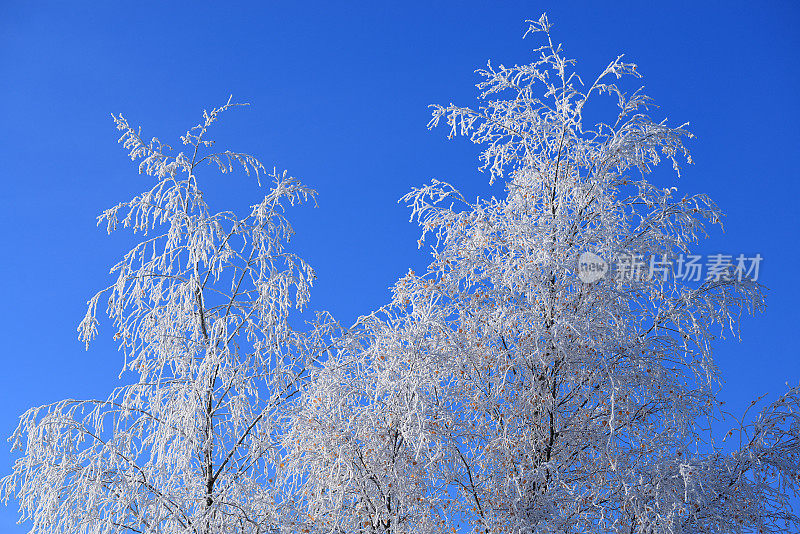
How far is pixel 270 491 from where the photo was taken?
5930 millimetres

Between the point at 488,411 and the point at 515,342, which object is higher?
the point at 515,342

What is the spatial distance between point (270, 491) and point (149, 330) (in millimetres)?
1662

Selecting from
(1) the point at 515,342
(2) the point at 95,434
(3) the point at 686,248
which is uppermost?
(3) the point at 686,248

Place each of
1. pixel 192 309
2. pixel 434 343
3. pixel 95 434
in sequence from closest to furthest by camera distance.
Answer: pixel 95 434 → pixel 192 309 → pixel 434 343

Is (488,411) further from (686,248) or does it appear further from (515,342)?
(686,248)

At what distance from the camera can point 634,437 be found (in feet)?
21.5

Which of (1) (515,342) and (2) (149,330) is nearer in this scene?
(2) (149,330)

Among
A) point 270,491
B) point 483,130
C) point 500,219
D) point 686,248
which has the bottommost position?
point 270,491

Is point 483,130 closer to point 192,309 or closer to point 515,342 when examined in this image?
point 515,342

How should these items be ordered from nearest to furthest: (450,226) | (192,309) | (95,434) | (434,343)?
(95,434) → (192,309) → (434,343) → (450,226)

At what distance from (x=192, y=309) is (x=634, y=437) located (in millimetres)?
4026

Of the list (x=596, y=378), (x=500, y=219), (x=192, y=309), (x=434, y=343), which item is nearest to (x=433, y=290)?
(x=434, y=343)

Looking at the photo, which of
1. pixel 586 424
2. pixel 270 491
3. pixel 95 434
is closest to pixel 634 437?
pixel 586 424

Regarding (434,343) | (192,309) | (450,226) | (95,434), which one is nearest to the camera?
(95,434)
